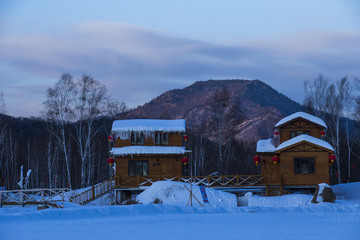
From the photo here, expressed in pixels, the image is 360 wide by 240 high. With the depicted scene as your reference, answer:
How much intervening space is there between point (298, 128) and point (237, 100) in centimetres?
8833

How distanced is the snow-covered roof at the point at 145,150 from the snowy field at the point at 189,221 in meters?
5.50

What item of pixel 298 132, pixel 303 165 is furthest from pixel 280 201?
pixel 298 132

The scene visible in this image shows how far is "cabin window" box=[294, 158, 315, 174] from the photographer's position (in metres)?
33.8

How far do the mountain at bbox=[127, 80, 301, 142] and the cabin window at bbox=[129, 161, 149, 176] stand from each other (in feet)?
Answer: 234

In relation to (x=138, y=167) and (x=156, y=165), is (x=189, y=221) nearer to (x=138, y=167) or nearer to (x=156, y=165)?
(x=156, y=165)

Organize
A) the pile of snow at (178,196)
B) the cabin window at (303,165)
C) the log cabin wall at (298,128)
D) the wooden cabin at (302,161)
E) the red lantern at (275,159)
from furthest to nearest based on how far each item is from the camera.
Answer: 1. the log cabin wall at (298,128)
2. the cabin window at (303,165)
3. the wooden cabin at (302,161)
4. the red lantern at (275,159)
5. the pile of snow at (178,196)

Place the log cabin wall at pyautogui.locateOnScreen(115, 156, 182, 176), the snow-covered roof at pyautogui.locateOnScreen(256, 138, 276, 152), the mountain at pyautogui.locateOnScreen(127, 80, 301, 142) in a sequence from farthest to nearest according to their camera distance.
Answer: the mountain at pyautogui.locateOnScreen(127, 80, 301, 142) < the log cabin wall at pyautogui.locateOnScreen(115, 156, 182, 176) < the snow-covered roof at pyautogui.locateOnScreen(256, 138, 276, 152)

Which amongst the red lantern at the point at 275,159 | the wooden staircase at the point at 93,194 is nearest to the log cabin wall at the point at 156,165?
the wooden staircase at the point at 93,194

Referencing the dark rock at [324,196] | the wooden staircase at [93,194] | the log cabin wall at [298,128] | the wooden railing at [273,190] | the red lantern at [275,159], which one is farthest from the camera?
the log cabin wall at [298,128]

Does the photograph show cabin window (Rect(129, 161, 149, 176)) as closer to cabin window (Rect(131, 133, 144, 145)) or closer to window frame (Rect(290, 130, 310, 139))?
cabin window (Rect(131, 133, 144, 145))

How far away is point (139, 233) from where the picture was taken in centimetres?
1745

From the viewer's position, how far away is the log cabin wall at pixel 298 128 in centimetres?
3712

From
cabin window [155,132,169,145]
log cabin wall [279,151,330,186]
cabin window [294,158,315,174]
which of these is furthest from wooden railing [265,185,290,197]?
cabin window [155,132,169,145]

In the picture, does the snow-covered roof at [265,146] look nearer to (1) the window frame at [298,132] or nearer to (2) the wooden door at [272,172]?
(2) the wooden door at [272,172]
